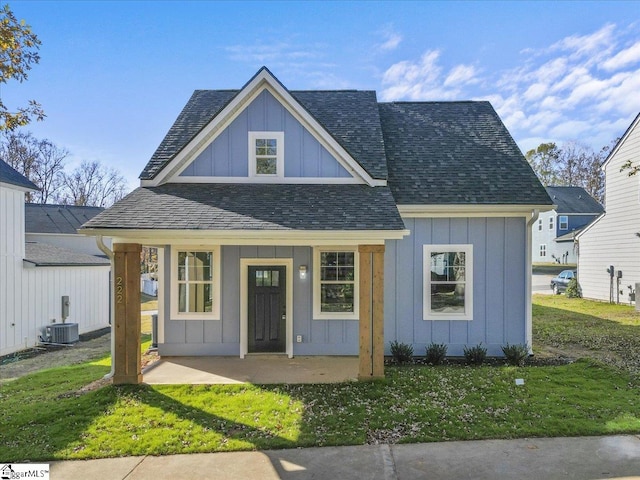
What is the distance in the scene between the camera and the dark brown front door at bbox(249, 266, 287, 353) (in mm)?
8961

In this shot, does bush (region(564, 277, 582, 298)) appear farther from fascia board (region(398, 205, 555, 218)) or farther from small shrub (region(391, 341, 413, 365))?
small shrub (region(391, 341, 413, 365))

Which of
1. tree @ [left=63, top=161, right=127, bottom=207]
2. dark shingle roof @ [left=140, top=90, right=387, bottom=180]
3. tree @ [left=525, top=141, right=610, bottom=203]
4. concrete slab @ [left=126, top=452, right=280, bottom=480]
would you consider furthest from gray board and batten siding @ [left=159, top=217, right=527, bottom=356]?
tree @ [left=525, top=141, right=610, bottom=203]

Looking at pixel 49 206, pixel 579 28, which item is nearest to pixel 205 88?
pixel 579 28

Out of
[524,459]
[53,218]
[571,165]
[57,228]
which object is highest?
[571,165]

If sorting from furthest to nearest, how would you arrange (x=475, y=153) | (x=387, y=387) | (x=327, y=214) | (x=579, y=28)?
(x=579, y=28), (x=475, y=153), (x=327, y=214), (x=387, y=387)

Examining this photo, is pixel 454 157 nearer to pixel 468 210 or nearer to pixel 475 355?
pixel 468 210

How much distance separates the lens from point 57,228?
2248 centimetres

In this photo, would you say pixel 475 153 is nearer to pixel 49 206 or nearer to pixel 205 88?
pixel 205 88

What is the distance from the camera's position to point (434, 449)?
4.69m

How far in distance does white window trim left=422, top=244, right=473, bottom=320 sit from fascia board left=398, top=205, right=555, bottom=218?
740mm

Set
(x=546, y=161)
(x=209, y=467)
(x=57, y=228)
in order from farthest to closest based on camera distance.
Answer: (x=546, y=161) → (x=57, y=228) → (x=209, y=467)

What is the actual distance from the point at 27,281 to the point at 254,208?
11.1 metres

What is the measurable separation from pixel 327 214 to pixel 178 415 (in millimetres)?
4178

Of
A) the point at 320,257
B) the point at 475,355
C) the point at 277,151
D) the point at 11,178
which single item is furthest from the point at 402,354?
the point at 11,178
